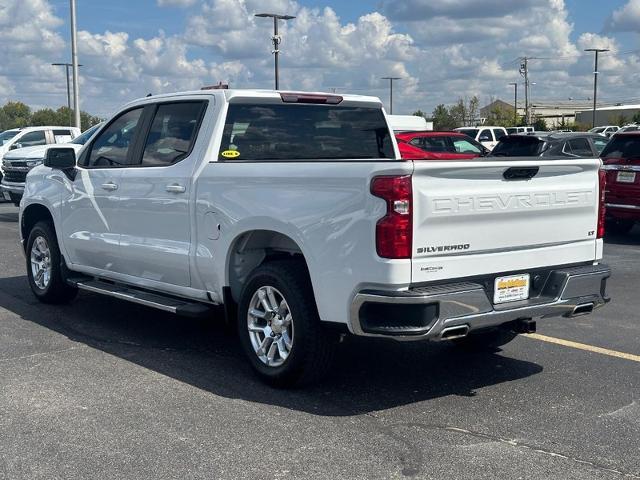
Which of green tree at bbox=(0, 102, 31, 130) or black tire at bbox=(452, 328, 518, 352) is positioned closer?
black tire at bbox=(452, 328, 518, 352)

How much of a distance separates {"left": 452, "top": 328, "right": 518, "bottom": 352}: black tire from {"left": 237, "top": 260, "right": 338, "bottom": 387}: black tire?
1567 millimetres

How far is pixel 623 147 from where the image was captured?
1345cm

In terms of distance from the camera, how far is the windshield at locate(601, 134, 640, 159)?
13266 millimetres

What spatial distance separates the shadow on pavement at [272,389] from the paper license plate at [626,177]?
7552mm

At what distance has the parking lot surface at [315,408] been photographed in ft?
Result: 14.3

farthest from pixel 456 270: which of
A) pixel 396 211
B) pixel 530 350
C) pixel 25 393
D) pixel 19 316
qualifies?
pixel 19 316

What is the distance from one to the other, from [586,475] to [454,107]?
3588 inches

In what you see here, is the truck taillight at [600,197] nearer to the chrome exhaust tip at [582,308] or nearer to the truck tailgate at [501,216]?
the truck tailgate at [501,216]

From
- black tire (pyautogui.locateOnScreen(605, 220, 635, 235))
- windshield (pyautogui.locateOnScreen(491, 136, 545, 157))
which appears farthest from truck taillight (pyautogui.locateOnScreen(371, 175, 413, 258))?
windshield (pyautogui.locateOnScreen(491, 136, 545, 157))

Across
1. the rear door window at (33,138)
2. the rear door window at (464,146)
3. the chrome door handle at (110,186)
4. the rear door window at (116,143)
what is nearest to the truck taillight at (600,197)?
the rear door window at (116,143)

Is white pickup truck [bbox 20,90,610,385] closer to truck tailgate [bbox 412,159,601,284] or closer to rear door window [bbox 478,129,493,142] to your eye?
truck tailgate [bbox 412,159,601,284]

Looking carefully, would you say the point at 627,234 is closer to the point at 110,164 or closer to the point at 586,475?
the point at 110,164

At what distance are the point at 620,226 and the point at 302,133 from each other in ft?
31.0

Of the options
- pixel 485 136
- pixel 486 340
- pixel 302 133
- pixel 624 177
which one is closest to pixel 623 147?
pixel 624 177
